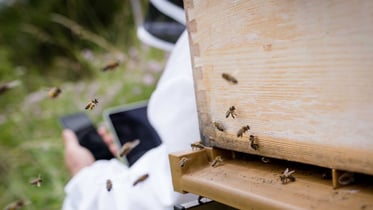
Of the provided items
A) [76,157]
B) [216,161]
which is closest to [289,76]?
[216,161]

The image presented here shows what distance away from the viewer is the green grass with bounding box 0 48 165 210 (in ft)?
8.51

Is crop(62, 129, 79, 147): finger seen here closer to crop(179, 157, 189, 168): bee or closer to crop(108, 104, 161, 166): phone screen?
crop(108, 104, 161, 166): phone screen

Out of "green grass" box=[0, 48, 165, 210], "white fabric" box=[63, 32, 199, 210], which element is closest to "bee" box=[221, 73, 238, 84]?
"white fabric" box=[63, 32, 199, 210]

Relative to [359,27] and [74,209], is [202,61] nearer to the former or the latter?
[359,27]

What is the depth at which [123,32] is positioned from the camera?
4066 millimetres

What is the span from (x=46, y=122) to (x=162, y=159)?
2.20 metres

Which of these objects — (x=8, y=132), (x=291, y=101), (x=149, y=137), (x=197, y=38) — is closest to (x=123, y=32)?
(x=8, y=132)

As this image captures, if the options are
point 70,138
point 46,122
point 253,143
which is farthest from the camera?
point 46,122

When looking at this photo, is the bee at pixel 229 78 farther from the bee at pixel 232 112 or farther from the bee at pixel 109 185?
the bee at pixel 109 185

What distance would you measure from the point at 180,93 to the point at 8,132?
7.37 ft

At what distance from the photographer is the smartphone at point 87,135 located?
67.0 inches

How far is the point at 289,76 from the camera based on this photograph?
2.66 ft

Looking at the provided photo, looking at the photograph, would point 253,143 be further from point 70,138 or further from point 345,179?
point 70,138

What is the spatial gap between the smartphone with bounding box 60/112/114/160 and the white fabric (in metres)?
0.41
